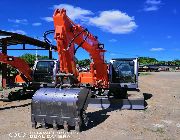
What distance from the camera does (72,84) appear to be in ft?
34.9

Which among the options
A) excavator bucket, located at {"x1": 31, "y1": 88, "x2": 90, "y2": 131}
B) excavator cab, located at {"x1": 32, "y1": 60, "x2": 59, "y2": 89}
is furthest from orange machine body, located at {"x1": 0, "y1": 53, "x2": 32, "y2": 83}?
excavator bucket, located at {"x1": 31, "y1": 88, "x2": 90, "y2": 131}

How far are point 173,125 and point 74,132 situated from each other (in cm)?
302

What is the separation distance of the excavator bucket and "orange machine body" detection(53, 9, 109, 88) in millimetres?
1320

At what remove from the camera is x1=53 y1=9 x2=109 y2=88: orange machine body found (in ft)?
35.6

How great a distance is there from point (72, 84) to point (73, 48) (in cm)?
146

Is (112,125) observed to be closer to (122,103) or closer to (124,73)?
(122,103)

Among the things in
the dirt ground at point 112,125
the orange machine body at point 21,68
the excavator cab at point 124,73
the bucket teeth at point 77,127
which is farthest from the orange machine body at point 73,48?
the orange machine body at point 21,68

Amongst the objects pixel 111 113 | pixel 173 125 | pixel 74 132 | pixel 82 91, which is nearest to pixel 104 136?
pixel 74 132

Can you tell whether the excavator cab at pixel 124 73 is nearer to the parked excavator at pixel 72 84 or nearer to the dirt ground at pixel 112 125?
the parked excavator at pixel 72 84

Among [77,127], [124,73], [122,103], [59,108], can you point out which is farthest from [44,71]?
[77,127]

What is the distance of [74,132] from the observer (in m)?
9.29

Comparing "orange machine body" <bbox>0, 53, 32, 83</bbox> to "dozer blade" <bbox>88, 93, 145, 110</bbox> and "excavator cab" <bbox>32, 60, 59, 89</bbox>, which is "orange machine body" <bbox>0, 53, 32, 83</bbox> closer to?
"excavator cab" <bbox>32, 60, 59, 89</bbox>

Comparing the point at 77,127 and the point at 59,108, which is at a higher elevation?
the point at 59,108

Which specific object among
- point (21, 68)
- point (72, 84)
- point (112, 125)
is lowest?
point (112, 125)
